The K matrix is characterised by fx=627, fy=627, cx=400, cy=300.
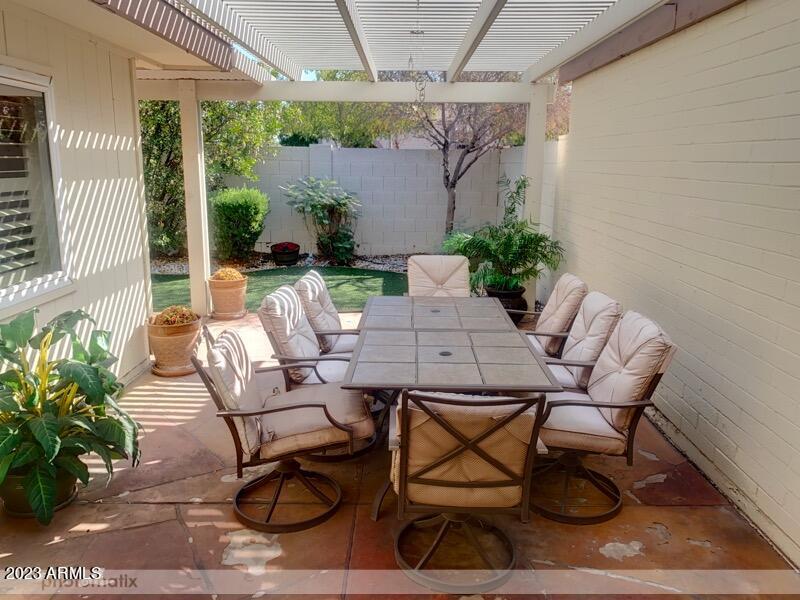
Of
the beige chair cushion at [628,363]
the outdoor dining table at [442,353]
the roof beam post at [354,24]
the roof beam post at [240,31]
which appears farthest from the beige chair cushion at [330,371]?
the roof beam post at [240,31]

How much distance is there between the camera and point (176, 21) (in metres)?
4.21

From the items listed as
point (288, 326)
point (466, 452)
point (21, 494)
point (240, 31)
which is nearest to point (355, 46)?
point (240, 31)

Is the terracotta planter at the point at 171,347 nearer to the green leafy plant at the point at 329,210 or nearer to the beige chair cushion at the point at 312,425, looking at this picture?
the beige chair cushion at the point at 312,425

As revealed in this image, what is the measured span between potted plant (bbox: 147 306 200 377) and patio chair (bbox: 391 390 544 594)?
10.3 feet

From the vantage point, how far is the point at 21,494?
318 centimetres

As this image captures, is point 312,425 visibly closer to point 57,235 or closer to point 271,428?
point 271,428

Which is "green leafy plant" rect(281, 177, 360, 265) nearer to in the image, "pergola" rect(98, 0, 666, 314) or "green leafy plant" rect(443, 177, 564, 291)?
"pergola" rect(98, 0, 666, 314)

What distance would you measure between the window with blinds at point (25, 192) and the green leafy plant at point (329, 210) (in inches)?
239

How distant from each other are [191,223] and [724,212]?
18.0 ft

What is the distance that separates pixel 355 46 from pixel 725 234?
313 cm

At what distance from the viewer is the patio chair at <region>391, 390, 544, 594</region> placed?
243 cm

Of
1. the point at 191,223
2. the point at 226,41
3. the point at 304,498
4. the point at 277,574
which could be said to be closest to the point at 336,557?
→ the point at 277,574

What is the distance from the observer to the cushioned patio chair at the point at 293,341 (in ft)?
12.4

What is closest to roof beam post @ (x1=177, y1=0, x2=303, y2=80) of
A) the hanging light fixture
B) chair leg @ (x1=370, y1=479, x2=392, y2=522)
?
the hanging light fixture
